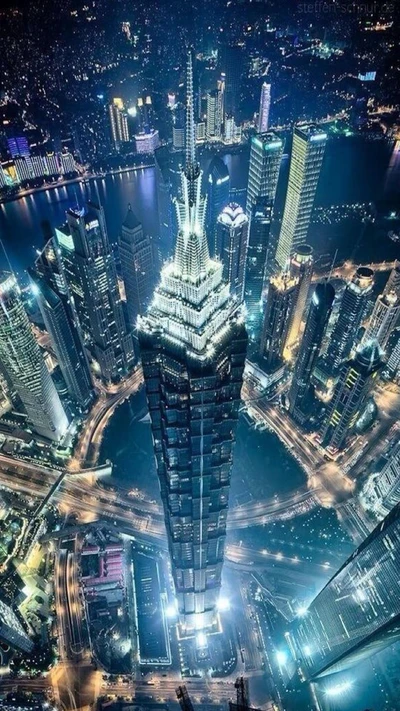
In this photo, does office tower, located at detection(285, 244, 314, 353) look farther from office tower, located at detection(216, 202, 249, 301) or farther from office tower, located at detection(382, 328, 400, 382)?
office tower, located at detection(382, 328, 400, 382)

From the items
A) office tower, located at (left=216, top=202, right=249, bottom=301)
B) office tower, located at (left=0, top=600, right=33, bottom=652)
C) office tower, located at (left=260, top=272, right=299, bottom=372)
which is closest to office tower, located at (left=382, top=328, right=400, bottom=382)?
office tower, located at (left=260, top=272, right=299, bottom=372)

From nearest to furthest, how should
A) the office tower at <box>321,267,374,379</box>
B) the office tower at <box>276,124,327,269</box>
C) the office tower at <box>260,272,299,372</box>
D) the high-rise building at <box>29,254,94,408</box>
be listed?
the high-rise building at <box>29,254,94,408</box> < the office tower at <box>321,267,374,379</box> < the office tower at <box>260,272,299,372</box> < the office tower at <box>276,124,327,269</box>

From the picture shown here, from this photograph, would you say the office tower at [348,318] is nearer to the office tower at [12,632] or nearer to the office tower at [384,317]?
the office tower at [384,317]

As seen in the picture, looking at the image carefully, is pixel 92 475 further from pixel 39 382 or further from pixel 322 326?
pixel 322 326

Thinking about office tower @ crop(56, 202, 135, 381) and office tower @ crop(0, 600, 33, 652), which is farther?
office tower @ crop(56, 202, 135, 381)

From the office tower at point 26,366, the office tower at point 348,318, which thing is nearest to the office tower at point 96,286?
the office tower at point 26,366
